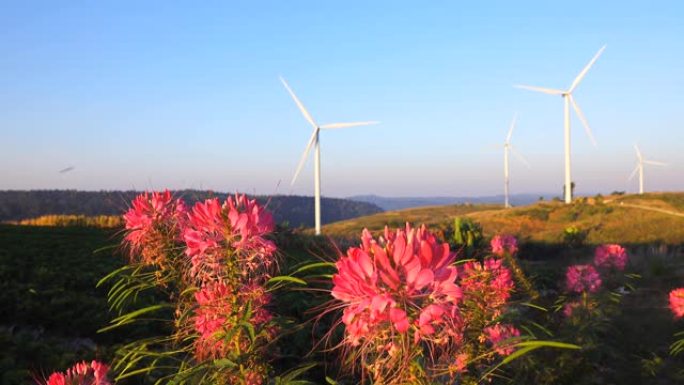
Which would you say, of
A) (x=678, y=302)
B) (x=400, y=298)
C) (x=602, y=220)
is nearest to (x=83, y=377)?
(x=400, y=298)

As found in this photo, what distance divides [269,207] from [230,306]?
0.57 m

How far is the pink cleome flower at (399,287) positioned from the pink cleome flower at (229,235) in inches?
33.5

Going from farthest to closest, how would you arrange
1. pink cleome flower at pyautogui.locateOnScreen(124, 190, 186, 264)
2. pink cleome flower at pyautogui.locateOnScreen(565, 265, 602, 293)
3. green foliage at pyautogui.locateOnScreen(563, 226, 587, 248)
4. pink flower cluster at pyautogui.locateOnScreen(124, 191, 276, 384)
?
green foliage at pyautogui.locateOnScreen(563, 226, 587, 248), pink cleome flower at pyautogui.locateOnScreen(565, 265, 602, 293), pink cleome flower at pyautogui.locateOnScreen(124, 190, 186, 264), pink flower cluster at pyautogui.locateOnScreen(124, 191, 276, 384)

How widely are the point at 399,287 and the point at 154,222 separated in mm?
1987

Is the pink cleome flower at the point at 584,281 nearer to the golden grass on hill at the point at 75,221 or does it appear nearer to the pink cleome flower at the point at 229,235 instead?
the pink cleome flower at the point at 229,235

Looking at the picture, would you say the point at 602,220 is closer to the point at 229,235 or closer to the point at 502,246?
the point at 502,246

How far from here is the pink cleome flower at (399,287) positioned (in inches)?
67.0

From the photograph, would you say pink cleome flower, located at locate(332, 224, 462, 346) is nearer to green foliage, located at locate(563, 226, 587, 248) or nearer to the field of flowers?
the field of flowers

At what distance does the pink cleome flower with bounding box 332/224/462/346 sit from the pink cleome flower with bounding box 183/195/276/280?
2.79 ft

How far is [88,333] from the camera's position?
5.74 meters

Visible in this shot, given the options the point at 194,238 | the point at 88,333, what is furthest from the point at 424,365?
the point at 88,333

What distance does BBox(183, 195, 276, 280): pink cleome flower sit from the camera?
8.29 feet

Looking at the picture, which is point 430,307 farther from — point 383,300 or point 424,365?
point 424,365

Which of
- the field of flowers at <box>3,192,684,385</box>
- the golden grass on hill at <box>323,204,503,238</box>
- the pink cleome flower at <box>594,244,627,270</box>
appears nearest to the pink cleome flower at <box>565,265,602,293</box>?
the pink cleome flower at <box>594,244,627,270</box>
